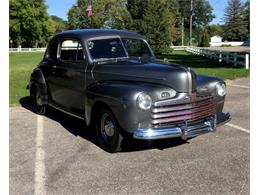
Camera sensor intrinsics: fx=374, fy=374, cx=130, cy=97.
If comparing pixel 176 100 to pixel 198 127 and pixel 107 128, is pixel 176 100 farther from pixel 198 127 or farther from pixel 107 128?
pixel 107 128

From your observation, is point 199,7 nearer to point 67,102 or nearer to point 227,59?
point 227,59

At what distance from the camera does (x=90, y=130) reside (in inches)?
286

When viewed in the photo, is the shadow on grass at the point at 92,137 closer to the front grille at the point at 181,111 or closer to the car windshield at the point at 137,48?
the front grille at the point at 181,111

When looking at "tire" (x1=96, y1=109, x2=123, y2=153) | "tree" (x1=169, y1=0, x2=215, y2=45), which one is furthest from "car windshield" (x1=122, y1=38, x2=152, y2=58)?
"tree" (x1=169, y1=0, x2=215, y2=45)

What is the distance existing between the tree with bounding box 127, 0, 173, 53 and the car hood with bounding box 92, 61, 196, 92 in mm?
27691

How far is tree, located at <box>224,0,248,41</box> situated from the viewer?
11700cm

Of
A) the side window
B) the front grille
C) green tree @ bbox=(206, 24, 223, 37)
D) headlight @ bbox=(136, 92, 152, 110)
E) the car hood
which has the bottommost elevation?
the front grille

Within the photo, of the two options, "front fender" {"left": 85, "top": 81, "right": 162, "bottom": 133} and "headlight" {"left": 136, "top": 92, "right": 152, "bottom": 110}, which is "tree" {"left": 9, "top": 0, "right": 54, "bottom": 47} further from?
"headlight" {"left": 136, "top": 92, "right": 152, "bottom": 110}

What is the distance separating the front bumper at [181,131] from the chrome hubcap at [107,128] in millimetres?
647

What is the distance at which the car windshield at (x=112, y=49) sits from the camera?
21.9 ft

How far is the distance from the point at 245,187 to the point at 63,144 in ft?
10.4

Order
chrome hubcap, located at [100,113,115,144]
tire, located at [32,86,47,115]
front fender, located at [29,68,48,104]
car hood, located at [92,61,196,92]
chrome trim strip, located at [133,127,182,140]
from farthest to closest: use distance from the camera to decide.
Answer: tire, located at [32,86,47,115], front fender, located at [29,68,48,104], chrome hubcap, located at [100,113,115,144], car hood, located at [92,61,196,92], chrome trim strip, located at [133,127,182,140]

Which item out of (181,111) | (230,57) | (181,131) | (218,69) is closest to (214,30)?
(230,57)

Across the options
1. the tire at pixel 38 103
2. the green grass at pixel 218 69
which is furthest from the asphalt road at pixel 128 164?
the green grass at pixel 218 69
